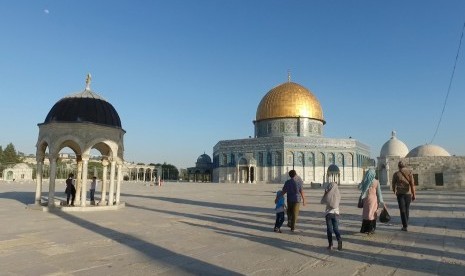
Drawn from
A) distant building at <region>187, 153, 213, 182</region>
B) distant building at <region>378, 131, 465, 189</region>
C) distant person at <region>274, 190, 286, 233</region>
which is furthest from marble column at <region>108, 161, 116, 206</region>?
distant building at <region>187, 153, 213, 182</region>

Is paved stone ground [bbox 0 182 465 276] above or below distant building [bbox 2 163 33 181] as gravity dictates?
below

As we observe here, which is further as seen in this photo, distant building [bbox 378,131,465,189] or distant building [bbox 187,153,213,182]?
distant building [bbox 187,153,213,182]

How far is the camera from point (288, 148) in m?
53.3

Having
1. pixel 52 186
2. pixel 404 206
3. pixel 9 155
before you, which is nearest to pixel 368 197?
pixel 404 206

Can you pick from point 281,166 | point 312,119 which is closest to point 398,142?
point 312,119

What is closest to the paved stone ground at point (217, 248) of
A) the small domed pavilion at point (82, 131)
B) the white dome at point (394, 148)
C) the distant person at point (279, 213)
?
the distant person at point (279, 213)

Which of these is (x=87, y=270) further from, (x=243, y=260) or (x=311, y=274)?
(x=311, y=274)

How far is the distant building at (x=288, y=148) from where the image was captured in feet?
176

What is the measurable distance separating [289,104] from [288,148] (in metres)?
7.41

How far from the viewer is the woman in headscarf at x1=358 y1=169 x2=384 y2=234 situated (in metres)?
7.68

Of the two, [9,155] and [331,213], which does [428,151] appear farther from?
[9,155]

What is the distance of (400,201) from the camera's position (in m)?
8.48

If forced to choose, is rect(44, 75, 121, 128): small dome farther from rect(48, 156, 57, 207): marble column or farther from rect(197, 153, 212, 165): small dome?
rect(197, 153, 212, 165): small dome

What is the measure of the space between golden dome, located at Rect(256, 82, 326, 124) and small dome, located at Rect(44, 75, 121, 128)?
145 ft
